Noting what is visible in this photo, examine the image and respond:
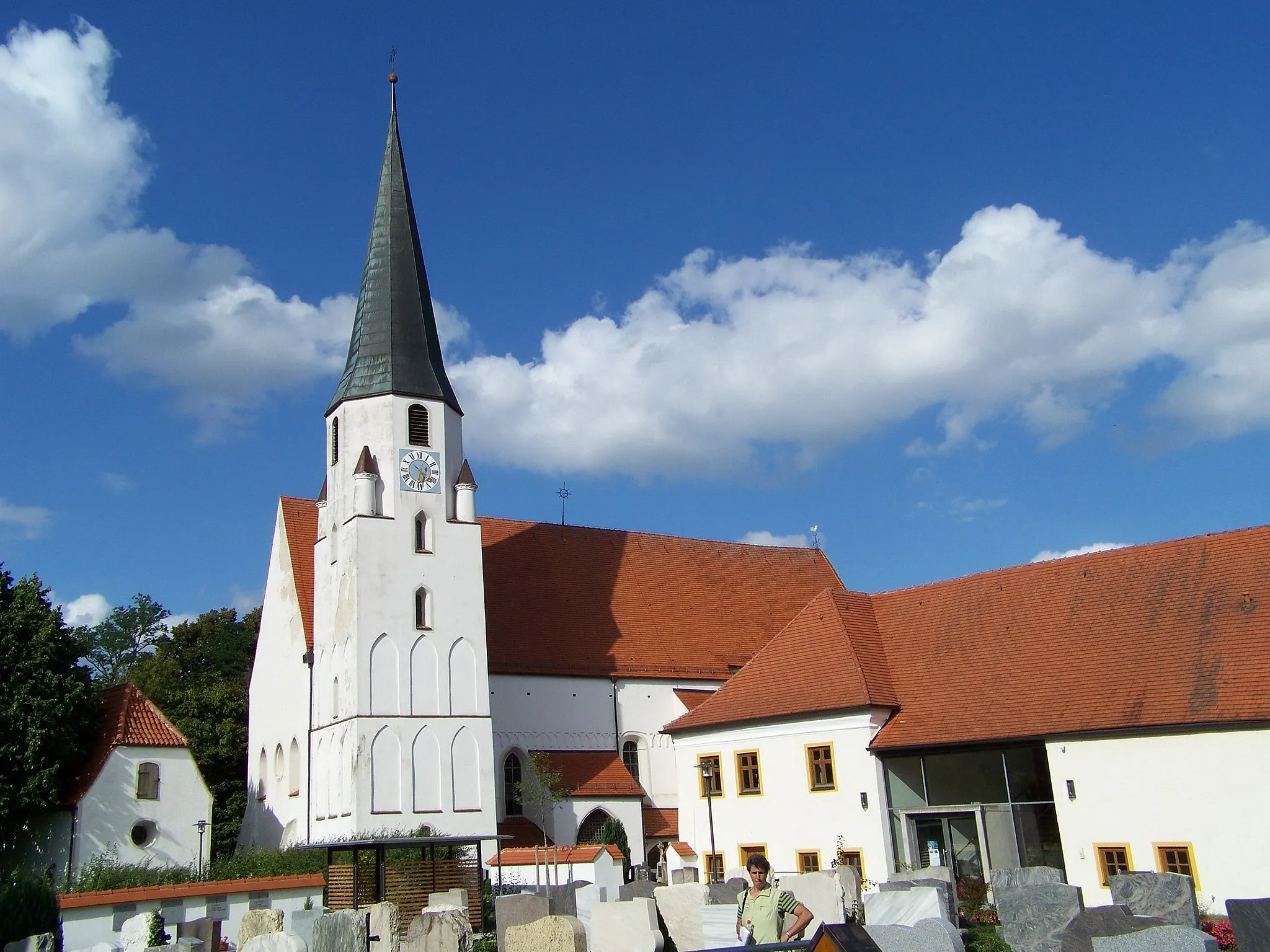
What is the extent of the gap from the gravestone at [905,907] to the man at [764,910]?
3.30 metres

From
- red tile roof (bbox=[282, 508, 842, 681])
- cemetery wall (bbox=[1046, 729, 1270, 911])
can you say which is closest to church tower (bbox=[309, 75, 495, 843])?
red tile roof (bbox=[282, 508, 842, 681])

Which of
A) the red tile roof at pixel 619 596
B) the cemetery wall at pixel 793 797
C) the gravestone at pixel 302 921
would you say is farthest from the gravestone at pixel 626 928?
the red tile roof at pixel 619 596

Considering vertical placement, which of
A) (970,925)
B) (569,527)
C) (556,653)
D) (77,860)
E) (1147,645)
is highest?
(569,527)

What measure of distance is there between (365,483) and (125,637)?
133 feet

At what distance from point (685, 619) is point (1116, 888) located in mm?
22942

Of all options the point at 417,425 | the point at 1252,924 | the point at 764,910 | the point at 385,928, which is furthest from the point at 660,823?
the point at 764,910

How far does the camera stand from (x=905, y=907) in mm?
13172

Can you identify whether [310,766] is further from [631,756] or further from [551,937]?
[551,937]

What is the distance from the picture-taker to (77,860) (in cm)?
3038

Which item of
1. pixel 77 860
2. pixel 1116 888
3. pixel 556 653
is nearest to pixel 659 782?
pixel 556 653

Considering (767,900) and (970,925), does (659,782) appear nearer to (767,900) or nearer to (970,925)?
(970,925)

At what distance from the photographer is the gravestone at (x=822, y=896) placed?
15805 mm

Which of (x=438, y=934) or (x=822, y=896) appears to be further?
(x=822, y=896)

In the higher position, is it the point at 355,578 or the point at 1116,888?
the point at 355,578
